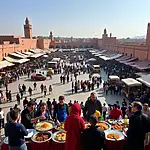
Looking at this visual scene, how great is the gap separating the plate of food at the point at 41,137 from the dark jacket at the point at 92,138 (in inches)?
48.4

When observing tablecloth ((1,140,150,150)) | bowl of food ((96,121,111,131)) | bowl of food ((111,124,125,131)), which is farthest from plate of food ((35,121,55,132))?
bowl of food ((111,124,125,131))

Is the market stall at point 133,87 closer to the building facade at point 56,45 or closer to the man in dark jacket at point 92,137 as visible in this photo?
the building facade at point 56,45

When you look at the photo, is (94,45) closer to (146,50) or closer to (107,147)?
(146,50)

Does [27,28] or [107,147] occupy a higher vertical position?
[27,28]

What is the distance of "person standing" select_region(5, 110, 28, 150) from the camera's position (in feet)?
9.80

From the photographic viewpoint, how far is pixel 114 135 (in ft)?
12.8

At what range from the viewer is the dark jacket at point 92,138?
114 inches

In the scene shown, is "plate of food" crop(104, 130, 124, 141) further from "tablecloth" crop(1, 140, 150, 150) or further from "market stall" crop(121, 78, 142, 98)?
"market stall" crop(121, 78, 142, 98)

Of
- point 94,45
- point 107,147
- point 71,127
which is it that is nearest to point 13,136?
point 71,127

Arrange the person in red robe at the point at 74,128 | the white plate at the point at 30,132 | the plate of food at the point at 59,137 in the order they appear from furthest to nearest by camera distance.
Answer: the white plate at the point at 30,132 < the plate of food at the point at 59,137 < the person in red robe at the point at 74,128

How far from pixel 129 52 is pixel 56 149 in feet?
78.6

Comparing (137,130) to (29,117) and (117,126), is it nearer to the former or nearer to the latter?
(117,126)

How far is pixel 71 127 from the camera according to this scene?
10.1 ft

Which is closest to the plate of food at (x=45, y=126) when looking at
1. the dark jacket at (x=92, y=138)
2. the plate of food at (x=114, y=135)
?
the plate of food at (x=114, y=135)
